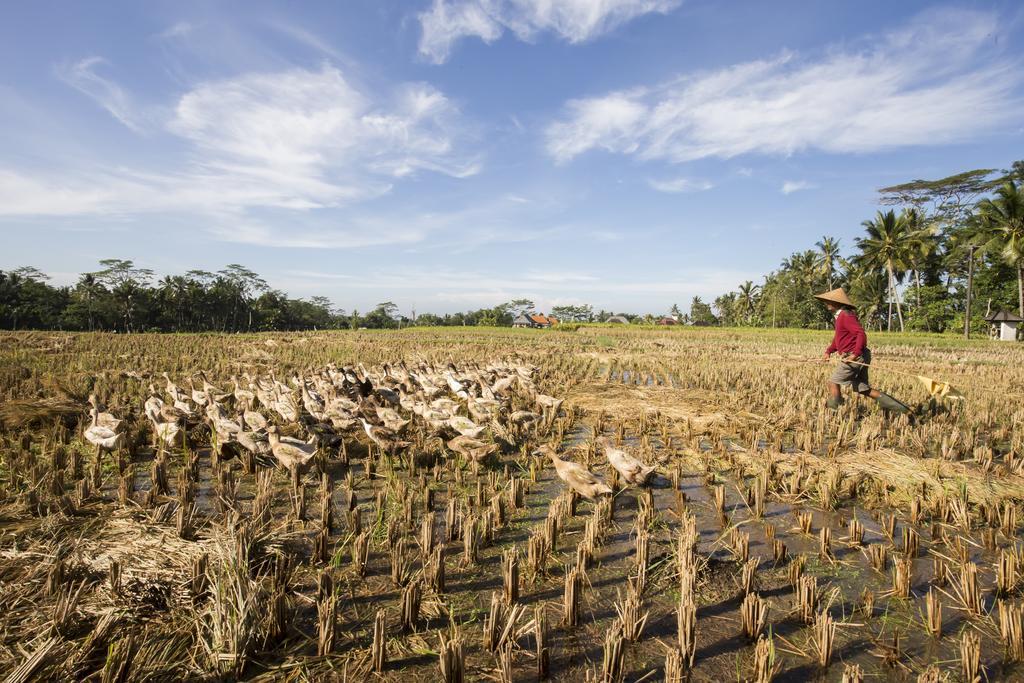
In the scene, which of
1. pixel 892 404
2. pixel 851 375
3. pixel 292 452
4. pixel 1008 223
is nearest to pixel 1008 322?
pixel 1008 223

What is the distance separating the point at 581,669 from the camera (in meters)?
2.11

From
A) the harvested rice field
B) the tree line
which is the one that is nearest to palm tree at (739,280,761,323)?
the tree line

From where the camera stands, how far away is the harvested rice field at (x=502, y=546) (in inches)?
84.1

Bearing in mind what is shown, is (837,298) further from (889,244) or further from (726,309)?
(726,309)

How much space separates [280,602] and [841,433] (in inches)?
240

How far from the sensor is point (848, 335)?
21.8ft

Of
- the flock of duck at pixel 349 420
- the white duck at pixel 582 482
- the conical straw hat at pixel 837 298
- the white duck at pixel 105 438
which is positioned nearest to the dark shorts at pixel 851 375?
the conical straw hat at pixel 837 298

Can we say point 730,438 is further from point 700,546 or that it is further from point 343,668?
point 343,668

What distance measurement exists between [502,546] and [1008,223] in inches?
1496

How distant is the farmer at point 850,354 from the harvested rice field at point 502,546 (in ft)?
1.33

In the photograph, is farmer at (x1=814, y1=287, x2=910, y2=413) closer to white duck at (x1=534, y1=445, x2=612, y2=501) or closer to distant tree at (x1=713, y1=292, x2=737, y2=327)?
white duck at (x1=534, y1=445, x2=612, y2=501)

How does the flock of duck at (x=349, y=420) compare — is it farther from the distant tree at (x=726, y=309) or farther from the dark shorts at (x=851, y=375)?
the distant tree at (x=726, y=309)

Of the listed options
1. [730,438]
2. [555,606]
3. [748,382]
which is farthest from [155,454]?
[748,382]

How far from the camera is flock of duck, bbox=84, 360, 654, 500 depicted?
4.22m
